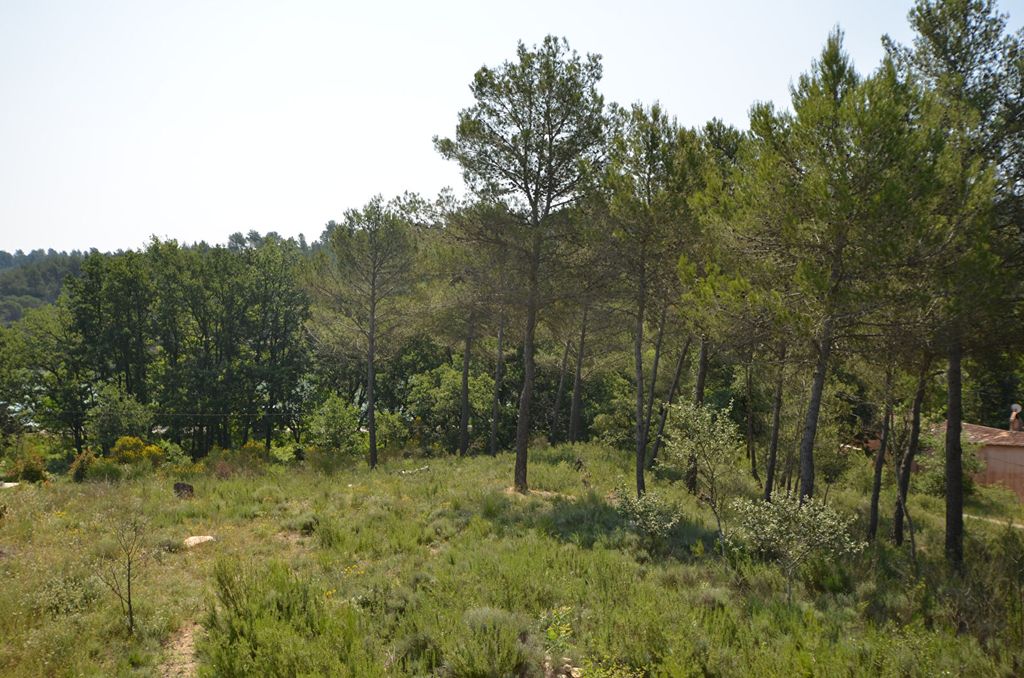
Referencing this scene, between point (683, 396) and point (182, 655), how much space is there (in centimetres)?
1412

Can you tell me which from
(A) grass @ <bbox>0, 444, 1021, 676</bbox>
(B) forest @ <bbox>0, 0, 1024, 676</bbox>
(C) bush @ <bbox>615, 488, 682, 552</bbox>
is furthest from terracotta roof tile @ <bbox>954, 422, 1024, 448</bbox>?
(C) bush @ <bbox>615, 488, 682, 552</bbox>

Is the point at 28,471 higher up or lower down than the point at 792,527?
lower down

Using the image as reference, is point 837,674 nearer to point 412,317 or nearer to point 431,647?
point 431,647

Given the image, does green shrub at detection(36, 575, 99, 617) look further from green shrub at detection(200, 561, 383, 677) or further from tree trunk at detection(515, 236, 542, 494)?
tree trunk at detection(515, 236, 542, 494)

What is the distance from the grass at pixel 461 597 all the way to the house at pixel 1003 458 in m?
20.4

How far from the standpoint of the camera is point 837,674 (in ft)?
19.1

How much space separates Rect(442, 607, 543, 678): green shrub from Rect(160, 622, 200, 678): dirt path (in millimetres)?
3246

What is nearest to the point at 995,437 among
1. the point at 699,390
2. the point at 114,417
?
the point at 699,390

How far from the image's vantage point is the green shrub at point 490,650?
20.4ft

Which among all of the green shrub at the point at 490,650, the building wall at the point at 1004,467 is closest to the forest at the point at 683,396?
the green shrub at the point at 490,650

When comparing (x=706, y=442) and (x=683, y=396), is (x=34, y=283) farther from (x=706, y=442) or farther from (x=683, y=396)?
(x=706, y=442)

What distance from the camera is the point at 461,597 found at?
26.3 feet

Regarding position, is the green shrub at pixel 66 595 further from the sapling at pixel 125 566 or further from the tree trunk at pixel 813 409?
the tree trunk at pixel 813 409

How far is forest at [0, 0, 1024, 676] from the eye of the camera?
282 inches
